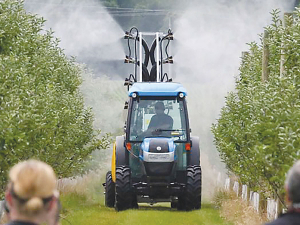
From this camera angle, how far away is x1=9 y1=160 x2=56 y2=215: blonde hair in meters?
4.64

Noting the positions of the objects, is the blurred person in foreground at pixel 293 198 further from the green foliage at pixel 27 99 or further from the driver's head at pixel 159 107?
the driver's head at pixel 159 107

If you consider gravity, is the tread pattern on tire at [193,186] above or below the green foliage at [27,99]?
below

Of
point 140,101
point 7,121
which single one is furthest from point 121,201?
point 7,121

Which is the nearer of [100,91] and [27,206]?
[27,206]

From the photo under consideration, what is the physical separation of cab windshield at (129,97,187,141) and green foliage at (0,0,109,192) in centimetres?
181

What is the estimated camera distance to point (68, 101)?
25.8m

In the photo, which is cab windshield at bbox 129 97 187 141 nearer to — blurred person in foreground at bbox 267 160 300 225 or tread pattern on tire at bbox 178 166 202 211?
tread pattern on tire at bbox 178 166 202 211

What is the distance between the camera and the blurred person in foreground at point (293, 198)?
496 cm

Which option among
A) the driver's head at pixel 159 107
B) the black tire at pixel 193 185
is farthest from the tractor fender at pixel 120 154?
the black tire at pixel 193 185

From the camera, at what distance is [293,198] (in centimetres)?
504

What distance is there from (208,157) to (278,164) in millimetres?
43626

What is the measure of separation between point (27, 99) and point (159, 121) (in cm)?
426

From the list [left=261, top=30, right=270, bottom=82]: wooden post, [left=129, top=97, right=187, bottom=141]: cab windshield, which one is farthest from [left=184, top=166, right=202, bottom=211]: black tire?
[left=261, top=30, right=270, bottom=82]: wooden post

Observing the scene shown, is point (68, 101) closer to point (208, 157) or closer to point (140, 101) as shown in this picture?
point (140, 101)
